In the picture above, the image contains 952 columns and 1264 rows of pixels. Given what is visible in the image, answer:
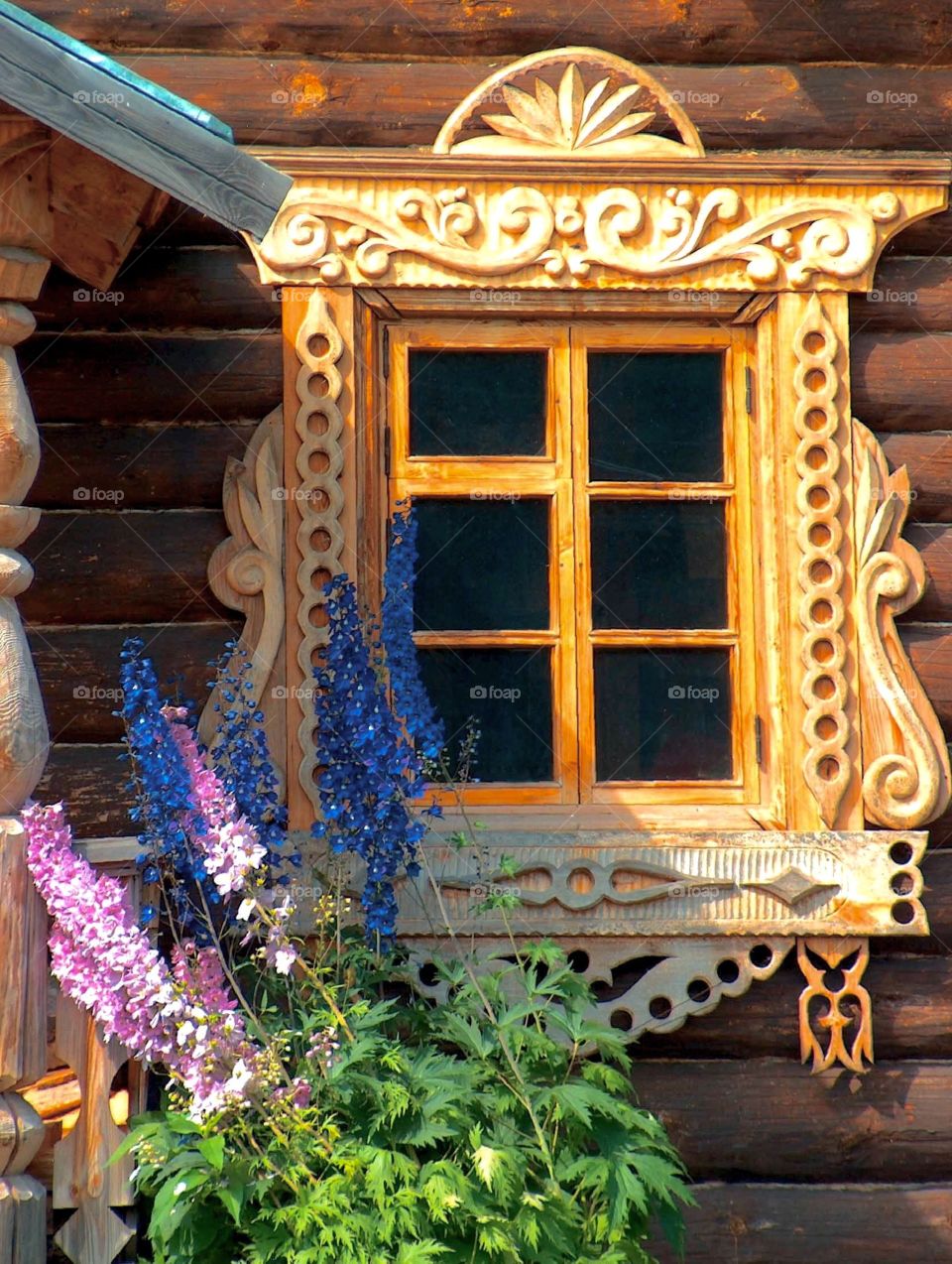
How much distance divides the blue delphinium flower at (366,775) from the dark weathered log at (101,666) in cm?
58

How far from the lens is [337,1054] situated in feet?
10.3

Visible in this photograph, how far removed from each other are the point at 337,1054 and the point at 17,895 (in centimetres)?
71

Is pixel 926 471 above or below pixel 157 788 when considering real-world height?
above

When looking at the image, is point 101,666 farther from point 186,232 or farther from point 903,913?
point 903,913

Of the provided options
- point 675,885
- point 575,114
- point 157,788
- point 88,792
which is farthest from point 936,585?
point 88,792

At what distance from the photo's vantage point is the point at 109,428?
399 centimetres

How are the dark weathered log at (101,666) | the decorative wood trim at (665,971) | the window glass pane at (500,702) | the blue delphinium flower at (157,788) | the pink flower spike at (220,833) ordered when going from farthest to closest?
1. the window glass pane at (500,702)
2. the dark weathered log at (101,666)
3. the decorative wood trim at (665,971)
4. the blue delphinium flower at (157,788)
5. the pink flower spike at (220,833)

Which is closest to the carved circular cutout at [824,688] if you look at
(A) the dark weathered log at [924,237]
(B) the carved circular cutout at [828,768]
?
(B) the carved circular cutout at [828,768]

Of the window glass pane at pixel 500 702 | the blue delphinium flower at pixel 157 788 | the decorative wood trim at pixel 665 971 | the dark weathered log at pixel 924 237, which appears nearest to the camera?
the blue delphinium flower at pixel 157 788

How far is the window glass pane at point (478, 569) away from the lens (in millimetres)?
4066

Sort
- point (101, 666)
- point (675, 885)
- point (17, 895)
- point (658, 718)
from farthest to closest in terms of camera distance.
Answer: point (658, 718) → point (101, 666) → point (675, 885) → point (17, 895)

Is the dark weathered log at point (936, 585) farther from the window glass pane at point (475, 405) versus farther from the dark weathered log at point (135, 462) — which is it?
the dark weathered log at point (135, 462)

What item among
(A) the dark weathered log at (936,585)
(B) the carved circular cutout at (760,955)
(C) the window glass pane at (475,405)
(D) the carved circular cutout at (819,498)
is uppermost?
(C) the window glass pane at (475,405)

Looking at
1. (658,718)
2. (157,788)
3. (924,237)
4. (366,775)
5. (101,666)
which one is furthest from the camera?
(924,237)
